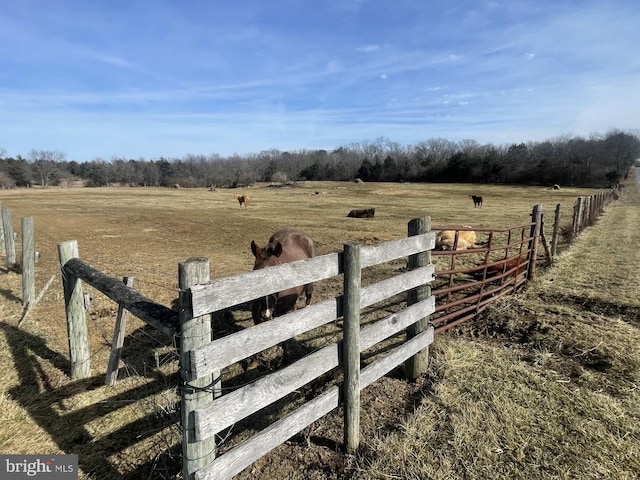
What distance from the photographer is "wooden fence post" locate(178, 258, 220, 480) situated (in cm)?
209

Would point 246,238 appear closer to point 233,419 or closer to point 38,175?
point 233,419

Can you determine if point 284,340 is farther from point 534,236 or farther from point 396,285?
point 534,236

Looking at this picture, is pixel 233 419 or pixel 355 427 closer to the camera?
pixel 233 419

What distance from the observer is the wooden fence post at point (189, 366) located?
2.09m

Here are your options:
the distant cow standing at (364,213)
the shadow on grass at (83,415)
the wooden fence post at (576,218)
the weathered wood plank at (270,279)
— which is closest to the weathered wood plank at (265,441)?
the shadow on grass at (83,415)

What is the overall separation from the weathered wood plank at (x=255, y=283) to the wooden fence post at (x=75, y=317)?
3121 mm

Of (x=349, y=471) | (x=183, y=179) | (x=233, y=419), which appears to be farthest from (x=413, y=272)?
(x=183, y=179)

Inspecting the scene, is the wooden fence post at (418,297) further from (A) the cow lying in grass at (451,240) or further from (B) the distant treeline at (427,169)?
(B) the distant treeline at (427,169)

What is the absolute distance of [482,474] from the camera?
2.79m

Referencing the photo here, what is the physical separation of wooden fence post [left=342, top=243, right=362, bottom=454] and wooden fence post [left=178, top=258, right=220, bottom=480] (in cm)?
121

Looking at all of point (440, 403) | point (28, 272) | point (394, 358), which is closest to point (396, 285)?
point (394, 358)

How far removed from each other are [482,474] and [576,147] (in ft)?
365

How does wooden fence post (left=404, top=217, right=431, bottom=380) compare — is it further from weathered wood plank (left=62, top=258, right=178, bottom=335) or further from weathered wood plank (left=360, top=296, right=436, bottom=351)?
weathered wood plank (left=62, top=258, right=178, bottom=335)

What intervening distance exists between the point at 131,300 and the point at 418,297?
114 inches
